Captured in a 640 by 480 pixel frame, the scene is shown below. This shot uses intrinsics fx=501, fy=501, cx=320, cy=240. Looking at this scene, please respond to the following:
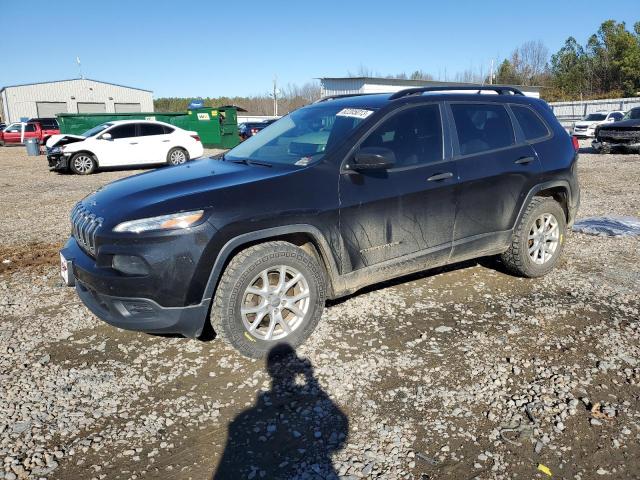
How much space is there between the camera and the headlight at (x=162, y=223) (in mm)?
3125

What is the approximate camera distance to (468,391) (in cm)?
312

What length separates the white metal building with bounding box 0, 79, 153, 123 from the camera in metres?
50.4

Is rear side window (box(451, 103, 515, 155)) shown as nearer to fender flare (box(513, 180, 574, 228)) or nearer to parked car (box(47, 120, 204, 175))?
fender flare (box(513, 180, 574, 228))

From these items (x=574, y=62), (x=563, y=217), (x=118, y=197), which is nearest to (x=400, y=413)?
(x=118, y=197)

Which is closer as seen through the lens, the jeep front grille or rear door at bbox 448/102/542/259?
the jeep front grille

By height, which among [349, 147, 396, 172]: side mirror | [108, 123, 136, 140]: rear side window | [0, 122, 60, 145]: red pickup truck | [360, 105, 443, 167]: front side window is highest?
[0, 122, 60, 145]: red pickup truck

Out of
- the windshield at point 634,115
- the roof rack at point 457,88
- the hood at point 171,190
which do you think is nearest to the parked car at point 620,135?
the windshield at point 634,115

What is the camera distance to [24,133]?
31281 millimetres

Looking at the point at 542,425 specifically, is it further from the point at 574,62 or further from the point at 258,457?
the point at 574,62

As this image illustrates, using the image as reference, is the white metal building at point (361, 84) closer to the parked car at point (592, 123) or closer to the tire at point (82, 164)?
the parked car at point (592, 123)

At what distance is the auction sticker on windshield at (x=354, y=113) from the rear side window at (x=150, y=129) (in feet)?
41.8

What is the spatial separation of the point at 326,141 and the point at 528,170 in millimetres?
2021

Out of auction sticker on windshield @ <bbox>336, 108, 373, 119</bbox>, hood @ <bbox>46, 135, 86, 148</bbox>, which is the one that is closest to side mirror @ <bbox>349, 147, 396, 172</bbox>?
auction sticker on windshield @ <bbox>336, 108, 373, 119</bbox>

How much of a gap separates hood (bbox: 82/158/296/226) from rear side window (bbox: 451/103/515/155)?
164 centimetres
